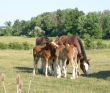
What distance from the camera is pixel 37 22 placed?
12975cm

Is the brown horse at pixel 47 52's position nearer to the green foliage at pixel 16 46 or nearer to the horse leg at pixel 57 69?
the horse leg at pixel 57 69

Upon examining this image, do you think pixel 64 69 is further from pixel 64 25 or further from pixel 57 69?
pixel 64 25

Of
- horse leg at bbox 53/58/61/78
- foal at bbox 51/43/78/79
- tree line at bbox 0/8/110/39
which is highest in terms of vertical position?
foal at bbox 51/43/78/79

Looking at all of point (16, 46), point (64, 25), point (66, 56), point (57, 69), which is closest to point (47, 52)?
point (57, 69)

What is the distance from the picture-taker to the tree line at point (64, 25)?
351 ft

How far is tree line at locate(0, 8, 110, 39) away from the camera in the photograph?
107 m

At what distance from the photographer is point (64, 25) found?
117m

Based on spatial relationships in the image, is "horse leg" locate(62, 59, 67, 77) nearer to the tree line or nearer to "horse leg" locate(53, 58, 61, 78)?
"horse leg" locate(53, 58, 61, 78)

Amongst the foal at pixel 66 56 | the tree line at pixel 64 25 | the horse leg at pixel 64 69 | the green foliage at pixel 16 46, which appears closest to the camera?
the foal at pixel 66 56

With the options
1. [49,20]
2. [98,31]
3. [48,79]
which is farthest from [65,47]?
[49,20]

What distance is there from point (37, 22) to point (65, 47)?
11243 cm

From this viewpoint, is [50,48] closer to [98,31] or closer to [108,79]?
[108,79]

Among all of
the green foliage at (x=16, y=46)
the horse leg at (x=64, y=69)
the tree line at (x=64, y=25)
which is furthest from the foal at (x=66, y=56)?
the tree line at (x=64, y=25)

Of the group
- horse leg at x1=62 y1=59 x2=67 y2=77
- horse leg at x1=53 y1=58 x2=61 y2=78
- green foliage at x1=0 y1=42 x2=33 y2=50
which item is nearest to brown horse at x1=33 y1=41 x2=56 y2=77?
horse leg at x1=53 y1=58 x2=61 y2=78
